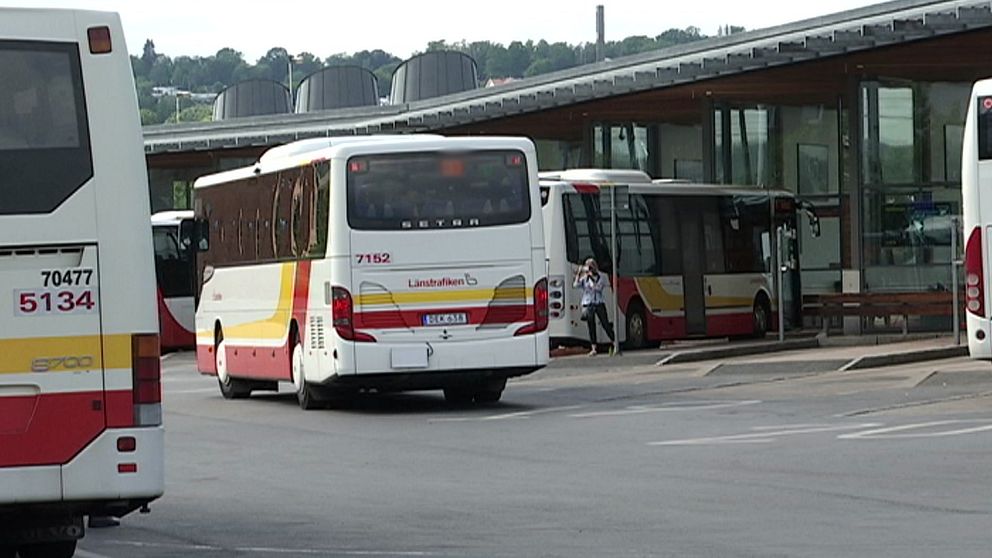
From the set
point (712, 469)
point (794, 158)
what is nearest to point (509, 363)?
point (712, 469)

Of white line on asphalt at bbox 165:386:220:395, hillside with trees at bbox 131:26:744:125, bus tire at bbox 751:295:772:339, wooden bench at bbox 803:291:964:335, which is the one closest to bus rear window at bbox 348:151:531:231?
white line on asphalt at bbox 165:386:220:395

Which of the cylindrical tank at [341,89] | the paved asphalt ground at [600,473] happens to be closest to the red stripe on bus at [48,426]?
the paved asphalt ground at [600,473]

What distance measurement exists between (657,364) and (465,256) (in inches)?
364

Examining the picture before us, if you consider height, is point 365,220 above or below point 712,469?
above

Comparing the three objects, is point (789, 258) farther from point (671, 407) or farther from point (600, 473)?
point (600, 473)

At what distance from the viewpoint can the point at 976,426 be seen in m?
20.0

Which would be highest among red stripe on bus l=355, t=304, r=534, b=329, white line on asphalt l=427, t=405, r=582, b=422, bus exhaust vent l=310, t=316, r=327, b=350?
red stripe on bus l=355, t=304, r=534, b=329

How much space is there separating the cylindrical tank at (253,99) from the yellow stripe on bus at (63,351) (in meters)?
65.9

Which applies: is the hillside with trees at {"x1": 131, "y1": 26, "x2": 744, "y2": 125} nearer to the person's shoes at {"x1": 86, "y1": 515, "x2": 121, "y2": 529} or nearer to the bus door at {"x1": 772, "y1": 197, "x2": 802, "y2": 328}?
the bus door at {"x1": 772, "y1": 197, "x2": 802, "y2": 328}

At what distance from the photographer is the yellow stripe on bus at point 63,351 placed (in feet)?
33.4

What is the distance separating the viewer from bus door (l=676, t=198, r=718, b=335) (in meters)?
38.0

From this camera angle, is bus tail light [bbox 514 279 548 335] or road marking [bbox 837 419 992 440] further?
bus tail light [bbox 514 279 548 335]

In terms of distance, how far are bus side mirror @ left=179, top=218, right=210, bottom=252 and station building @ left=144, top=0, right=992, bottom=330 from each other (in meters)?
10.1

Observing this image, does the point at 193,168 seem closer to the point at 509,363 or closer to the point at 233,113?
the point at 233,113
